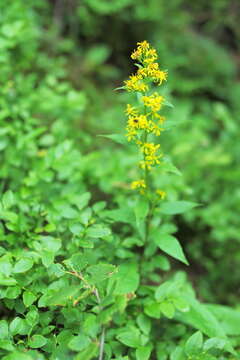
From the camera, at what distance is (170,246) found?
1.51 metres

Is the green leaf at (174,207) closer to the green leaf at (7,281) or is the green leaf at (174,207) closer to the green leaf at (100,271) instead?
the green leaf at (100,271)

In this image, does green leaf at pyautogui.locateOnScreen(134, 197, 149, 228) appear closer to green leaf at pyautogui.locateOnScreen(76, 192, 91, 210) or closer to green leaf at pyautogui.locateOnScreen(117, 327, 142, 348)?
green leaf at pyautogui.locateOnScreen(76, 192, 91, 210)

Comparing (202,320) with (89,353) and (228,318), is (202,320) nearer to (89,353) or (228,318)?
→ (228,318)

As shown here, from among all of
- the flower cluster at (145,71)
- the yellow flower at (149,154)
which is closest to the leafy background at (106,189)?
the yellow flower at (149,154)

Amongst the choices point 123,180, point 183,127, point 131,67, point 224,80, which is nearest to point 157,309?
point 123,180

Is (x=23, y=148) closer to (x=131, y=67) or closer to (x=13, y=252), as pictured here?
(x=13, y=252)

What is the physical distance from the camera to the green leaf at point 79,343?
1.12m

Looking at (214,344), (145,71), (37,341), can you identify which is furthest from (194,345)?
(145,71)

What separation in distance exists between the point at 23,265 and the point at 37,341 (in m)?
0.26

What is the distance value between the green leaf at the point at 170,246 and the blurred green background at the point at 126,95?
20.2 inches

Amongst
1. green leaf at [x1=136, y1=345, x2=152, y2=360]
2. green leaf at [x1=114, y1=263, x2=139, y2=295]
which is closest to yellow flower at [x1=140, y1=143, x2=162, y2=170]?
green leaf at [x1=114, y1=263, x2=139, y2=295]

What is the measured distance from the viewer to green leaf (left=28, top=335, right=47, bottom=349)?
47.9 inches

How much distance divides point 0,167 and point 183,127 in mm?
1967

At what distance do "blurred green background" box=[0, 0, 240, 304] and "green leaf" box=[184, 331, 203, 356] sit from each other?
33.5 inches
